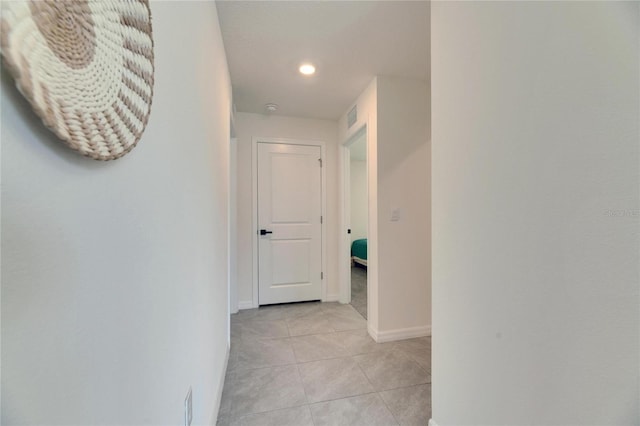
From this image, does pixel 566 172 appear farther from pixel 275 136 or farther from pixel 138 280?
pixel 275 136

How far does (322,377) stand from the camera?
178 cm

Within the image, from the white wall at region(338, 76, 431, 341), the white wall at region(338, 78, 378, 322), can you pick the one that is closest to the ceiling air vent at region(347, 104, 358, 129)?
the white wall at region(338, 78, 378, 322)

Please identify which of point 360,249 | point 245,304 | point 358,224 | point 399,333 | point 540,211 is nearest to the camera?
point 540,211

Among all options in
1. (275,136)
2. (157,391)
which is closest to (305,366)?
(157,391)

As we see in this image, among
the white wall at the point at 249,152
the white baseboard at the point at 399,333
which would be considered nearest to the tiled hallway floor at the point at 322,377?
the white baseboard at the point at 399,333

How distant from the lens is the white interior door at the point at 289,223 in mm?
→ 3135

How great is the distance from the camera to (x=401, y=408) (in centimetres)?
151

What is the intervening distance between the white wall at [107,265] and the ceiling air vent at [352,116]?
1.90 m

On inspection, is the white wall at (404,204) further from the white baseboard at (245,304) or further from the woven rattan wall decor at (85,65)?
the woven rattan wall decor at (85,65)

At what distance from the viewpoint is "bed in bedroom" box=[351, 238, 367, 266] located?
5.09 m

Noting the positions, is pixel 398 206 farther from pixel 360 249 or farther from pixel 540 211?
pixel 360 249

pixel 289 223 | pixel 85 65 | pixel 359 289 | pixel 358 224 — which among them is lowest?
pixel 359 289

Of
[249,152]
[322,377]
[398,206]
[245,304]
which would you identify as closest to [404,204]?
[398,206]

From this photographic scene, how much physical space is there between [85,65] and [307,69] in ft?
6.76
